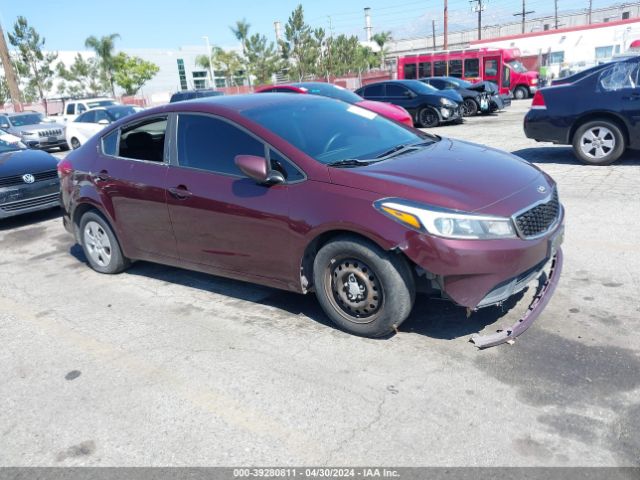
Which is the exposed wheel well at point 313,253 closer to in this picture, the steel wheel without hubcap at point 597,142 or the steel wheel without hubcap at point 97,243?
the steel wheel without hubcap at point 97,243

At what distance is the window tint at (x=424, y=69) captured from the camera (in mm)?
28078

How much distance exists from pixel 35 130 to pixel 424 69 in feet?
60.5

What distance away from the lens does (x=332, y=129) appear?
4.47 meters

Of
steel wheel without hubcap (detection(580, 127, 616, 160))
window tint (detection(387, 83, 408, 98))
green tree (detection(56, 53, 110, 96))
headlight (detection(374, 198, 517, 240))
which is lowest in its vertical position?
steel wheel without hubcap (detection(580, 127, 616, 160))

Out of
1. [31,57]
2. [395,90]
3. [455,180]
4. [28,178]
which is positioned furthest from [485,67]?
[31,57]

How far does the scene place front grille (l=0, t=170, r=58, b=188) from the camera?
8062mm

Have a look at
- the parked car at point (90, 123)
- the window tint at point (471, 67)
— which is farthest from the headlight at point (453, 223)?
the window tint at point (471, 67)

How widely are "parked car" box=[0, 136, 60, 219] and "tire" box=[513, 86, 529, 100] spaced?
74.3ft

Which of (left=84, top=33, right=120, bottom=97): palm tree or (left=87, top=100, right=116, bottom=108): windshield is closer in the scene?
(left=87, top=100, right=116, bottom=108): windshield

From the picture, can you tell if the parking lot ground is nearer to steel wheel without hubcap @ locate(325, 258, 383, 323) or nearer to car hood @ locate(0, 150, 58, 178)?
steel wheel without hubcap @ locate(325, 258, 383, 323)

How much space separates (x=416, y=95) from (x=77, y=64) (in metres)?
44.4

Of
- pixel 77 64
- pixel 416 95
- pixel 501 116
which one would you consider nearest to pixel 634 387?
pixel 416 95

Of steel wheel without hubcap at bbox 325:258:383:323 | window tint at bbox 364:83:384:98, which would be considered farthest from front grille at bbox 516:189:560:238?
window tint at bbox 364:83:384:98

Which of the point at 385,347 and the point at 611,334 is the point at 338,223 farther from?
the point at 611,334
